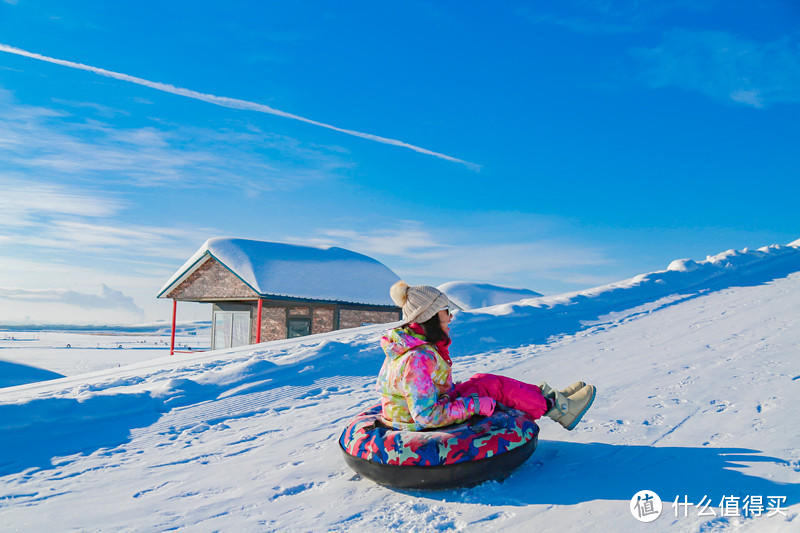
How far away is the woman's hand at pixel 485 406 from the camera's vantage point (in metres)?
4.00

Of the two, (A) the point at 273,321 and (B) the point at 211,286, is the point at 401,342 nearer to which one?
(A) the point at 273,321

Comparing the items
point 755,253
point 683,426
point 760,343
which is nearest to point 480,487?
point 683,426

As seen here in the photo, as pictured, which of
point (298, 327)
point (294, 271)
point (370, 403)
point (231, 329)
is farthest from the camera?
point (231, 329)

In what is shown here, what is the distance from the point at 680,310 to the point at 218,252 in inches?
595

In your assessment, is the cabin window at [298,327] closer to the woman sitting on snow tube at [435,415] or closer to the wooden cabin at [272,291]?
the wooden cabin at [272,291]

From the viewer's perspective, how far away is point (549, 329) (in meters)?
10.3

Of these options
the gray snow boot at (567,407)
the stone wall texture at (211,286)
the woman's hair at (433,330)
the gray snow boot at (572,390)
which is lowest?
the gray snow boot at (567,407)

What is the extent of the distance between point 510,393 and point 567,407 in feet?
1.40

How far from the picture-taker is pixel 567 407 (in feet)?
13.8

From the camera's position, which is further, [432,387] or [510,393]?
[510,393]

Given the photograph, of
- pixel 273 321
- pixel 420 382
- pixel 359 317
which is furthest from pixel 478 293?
pixel 420 382

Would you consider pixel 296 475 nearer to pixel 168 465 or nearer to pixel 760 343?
pixel 168 465

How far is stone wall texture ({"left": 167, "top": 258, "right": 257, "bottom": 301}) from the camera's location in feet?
66.5

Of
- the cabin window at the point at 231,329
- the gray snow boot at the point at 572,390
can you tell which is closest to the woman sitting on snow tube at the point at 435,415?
the gray snow boot at the point at 572,390
